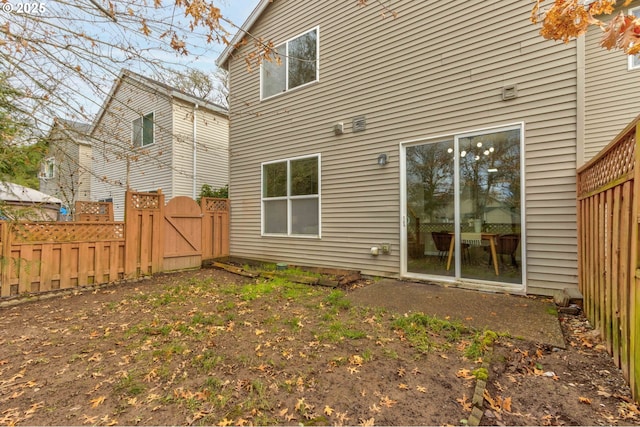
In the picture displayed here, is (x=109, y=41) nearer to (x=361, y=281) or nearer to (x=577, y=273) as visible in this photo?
(x=361, y=281)

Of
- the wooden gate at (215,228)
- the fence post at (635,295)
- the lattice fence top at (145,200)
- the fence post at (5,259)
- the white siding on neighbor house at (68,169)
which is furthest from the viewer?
the wooden gate at (215,228)

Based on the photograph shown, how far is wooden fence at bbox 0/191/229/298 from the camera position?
15.3 ft

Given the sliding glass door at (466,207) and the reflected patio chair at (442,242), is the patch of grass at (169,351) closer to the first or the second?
the sliding glass door at (466,207)

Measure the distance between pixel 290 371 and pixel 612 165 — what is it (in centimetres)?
323

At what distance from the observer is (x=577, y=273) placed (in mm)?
3809

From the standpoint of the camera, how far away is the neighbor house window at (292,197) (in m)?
6.48

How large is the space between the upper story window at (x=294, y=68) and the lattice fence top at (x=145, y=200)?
365 centimetres

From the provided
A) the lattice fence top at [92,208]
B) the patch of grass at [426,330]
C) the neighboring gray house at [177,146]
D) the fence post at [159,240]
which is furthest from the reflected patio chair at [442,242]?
the lattice fence top at [92,208]

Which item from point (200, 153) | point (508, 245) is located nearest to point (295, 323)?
point (508, 245)

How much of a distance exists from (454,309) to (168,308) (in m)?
3.88

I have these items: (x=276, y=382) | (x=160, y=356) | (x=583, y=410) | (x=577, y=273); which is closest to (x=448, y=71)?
(x=577, y=273)

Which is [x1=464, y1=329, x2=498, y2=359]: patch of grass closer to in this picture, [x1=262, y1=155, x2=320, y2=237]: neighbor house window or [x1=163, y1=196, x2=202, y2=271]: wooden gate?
[x1=262, y1=155, x2=320, y2=237]: neighbor house window

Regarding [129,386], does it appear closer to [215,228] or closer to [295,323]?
[295,323]

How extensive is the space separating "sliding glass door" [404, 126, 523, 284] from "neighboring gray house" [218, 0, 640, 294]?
0.02m
